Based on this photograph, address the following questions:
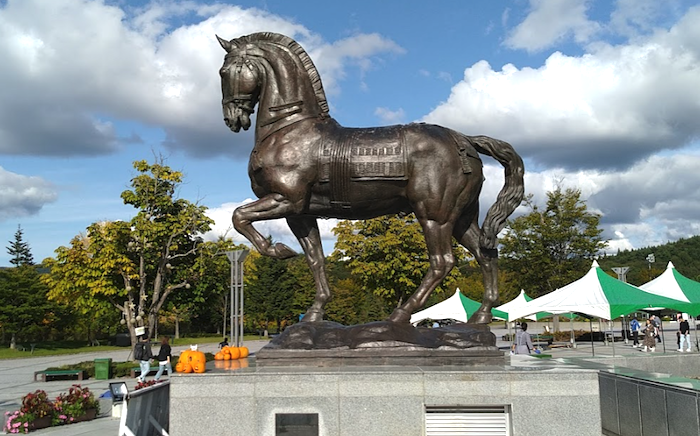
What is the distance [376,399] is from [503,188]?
3.42m

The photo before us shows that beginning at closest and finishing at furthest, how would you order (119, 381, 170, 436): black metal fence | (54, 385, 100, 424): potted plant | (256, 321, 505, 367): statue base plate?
(119, 381, 170, 436): black metal fence
(256, 321, 505, 367): statue base plate
(54, 385, 100, 424): potted plant

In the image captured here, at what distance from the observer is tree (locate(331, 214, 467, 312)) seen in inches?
1158

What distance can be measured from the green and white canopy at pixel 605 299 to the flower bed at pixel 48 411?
13508 millimetres

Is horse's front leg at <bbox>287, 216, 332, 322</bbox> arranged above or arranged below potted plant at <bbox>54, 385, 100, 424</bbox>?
above

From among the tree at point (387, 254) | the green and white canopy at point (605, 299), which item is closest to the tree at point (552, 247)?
the tree at point (387, 254)

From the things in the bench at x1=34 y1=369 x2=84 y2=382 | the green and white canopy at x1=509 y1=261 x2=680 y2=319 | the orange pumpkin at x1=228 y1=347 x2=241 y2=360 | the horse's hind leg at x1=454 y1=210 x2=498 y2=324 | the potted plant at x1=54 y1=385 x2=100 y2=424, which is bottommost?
the bench at x1=34 y1=369 x2=84 y2=382

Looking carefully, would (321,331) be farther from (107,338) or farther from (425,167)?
(107,338)

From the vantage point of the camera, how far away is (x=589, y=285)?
1795cm

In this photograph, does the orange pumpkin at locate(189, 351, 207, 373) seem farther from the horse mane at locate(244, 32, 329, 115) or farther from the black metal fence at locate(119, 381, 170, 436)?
the horse mane at locate(244, 32, 329, 115)

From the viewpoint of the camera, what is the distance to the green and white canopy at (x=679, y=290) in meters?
20.1

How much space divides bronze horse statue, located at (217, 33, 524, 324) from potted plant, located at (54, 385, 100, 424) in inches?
292

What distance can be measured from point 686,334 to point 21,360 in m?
34.2

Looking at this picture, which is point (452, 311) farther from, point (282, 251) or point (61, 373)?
point (282, 251)

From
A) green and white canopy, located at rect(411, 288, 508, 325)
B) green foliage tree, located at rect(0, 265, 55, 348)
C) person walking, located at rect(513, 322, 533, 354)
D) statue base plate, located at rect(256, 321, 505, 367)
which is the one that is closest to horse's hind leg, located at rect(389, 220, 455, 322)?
statue base plate, located at rect(256, 321, 505, 367)
